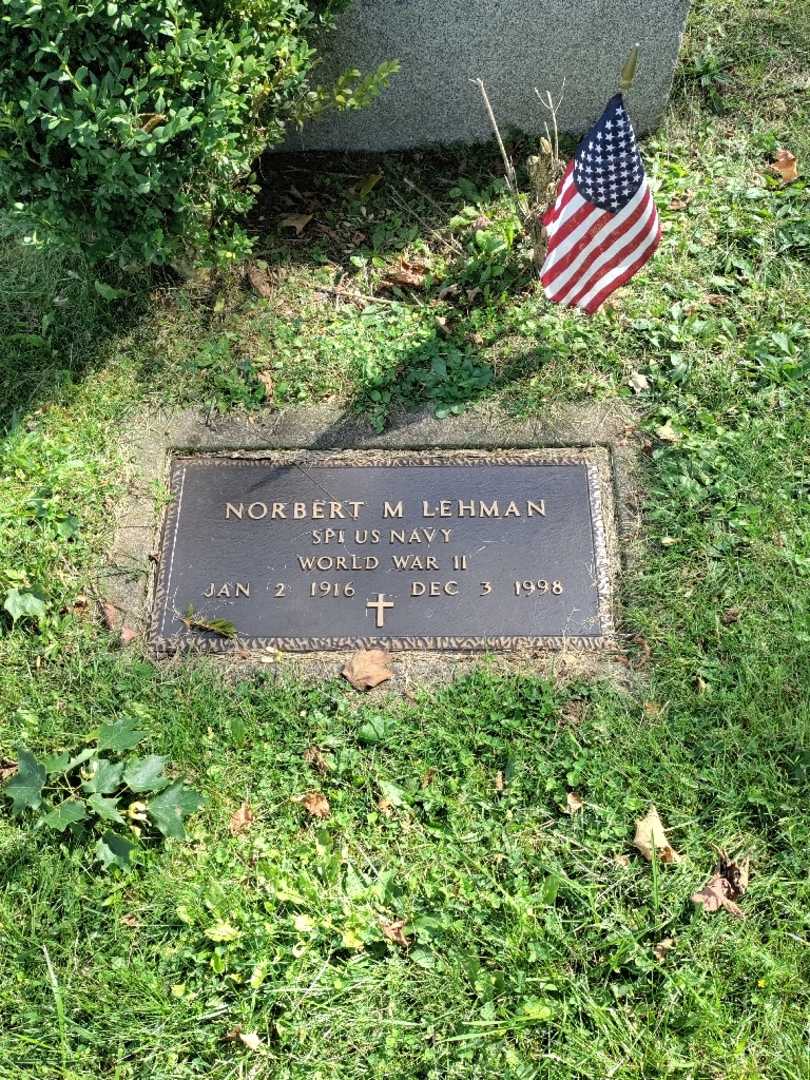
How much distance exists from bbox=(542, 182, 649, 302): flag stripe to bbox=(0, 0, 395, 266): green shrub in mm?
1353

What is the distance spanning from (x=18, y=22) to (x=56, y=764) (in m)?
2.55

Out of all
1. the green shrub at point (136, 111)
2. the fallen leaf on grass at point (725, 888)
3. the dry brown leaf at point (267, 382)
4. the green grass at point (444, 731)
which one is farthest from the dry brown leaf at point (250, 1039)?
the green shrub at point (136, 111)

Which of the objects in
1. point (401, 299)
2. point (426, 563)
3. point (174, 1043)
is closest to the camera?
point (174, 1043)

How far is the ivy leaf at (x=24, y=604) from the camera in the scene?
3.37m

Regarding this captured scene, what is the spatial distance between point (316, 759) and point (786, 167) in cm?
372

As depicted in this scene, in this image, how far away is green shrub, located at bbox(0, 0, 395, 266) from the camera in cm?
317

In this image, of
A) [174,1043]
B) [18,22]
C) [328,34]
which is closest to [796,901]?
[174,1043]

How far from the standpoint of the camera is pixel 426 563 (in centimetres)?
344

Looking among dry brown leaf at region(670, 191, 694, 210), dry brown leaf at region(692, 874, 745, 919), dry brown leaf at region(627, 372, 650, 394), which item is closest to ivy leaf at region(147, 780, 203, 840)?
dry brown leaf at region(692, 874, 745, 919)

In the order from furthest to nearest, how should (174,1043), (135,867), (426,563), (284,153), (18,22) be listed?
1. (284,153)
2. (426,563)
3. (18,22)
4. (135,867)
5. (174,1043)

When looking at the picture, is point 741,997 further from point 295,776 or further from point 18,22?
point 18,22

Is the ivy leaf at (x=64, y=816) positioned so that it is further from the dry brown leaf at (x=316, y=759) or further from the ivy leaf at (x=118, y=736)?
the dry brown leaf at (x=316, y=759)

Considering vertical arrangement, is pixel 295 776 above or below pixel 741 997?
above

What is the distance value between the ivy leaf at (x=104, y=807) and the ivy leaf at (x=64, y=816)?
35 millimetres
